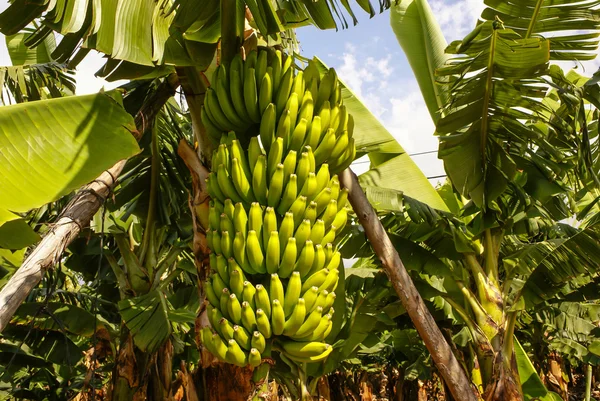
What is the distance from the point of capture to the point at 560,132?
9.23 feet

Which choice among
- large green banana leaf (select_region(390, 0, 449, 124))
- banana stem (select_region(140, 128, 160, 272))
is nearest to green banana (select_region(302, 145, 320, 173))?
banana stem (select_region(140, 128, 160, 272))

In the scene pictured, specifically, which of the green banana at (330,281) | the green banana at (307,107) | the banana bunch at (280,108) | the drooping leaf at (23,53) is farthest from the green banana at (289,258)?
the drooping leaf at (23,53)

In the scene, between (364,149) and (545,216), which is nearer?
(364,149)

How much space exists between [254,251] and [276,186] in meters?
0.22

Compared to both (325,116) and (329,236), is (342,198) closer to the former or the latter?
(329,236)

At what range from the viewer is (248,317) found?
1.34 m

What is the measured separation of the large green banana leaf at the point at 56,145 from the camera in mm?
1341

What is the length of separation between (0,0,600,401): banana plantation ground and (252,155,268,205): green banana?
1 centimetres

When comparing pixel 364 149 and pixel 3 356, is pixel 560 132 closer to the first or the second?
pixel 364 149

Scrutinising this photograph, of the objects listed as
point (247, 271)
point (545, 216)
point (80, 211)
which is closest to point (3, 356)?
point (80, 211)

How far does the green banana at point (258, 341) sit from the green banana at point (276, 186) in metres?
0.40

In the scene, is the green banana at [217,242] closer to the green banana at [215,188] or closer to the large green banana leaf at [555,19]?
the green banana at [215,188]

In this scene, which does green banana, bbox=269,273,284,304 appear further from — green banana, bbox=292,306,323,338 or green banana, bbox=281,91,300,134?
green banana, bbox=281,91,300,134

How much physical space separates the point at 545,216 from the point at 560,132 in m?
0.93
